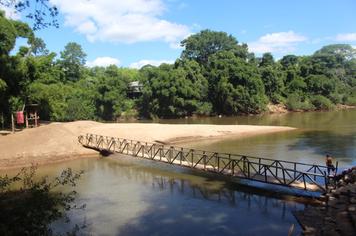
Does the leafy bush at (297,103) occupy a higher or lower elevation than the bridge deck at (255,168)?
higher

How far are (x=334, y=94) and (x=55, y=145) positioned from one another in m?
72.0

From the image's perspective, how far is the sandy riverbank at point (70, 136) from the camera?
105 ft

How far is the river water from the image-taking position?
16.1 metres

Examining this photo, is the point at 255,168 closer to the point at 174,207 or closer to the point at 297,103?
the point at 174,207

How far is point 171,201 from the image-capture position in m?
20.0

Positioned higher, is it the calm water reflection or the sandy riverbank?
the sandy riverbank

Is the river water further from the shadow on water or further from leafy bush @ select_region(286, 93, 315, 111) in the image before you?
leafy bush @ select_region(286, 93, 315, 111)

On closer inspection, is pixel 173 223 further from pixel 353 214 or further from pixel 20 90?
pixel 20 90

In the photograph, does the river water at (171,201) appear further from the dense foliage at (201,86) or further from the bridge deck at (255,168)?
the dense foliage at (201,86)

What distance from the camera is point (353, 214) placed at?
12.6 m

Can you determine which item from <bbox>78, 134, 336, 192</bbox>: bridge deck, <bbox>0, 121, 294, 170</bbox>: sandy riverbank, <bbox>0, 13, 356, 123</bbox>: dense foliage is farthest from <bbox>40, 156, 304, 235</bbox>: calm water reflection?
<bbox>0, 13, 356, 123</bbox>: dense foliage

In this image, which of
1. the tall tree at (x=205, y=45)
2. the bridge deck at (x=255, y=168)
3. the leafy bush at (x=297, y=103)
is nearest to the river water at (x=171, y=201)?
the bridge deck at (x=255, y=168)

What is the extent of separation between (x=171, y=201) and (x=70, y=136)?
2017 cm

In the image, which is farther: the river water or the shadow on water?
the river water
